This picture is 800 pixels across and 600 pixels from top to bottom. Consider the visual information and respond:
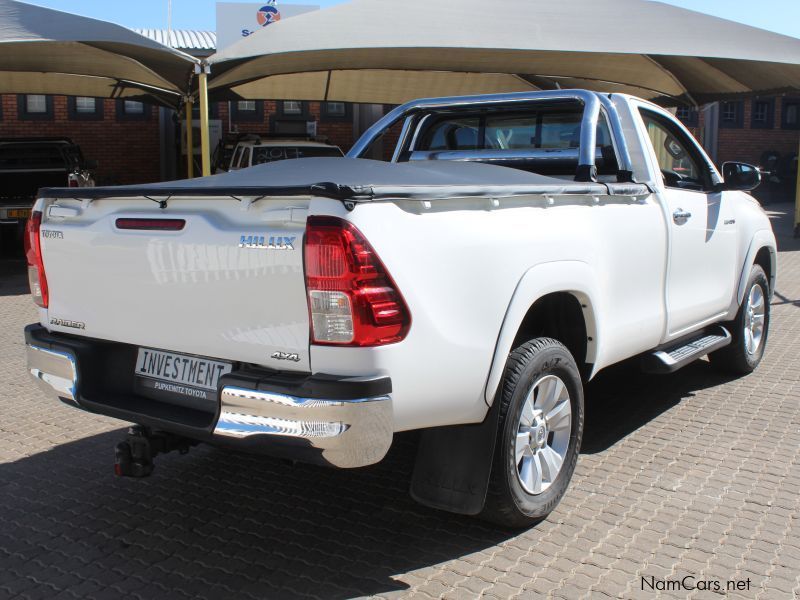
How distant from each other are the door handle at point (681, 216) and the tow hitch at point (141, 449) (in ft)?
9.53

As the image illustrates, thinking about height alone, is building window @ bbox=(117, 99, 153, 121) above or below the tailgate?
above

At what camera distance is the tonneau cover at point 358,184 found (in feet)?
9.57

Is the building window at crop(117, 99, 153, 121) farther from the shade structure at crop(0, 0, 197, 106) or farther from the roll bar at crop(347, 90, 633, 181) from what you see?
the roll bar at crop(347, 90, 633, 181)

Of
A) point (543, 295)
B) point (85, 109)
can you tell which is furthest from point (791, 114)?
point (543, 295)

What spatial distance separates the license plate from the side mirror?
3677 millimetres

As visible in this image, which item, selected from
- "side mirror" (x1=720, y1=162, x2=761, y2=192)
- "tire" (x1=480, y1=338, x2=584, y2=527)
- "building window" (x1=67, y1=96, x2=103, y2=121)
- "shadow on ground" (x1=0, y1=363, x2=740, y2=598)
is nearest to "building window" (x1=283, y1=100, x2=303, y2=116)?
"building window" (x1=67, y1=96, x2=103, y2=121)

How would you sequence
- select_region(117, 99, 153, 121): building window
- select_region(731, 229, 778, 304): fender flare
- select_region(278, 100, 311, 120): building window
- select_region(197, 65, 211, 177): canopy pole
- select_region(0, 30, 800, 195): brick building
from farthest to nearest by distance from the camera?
select_region(278, 100, 311, 120): building window
select_region(117, 99, 153, 121): building window
select_region(0, 30, 800, 195): brick building
select_region(197, 65, 211, 177): canopy pole
select_region(731, 229, 778, 304): fender flare

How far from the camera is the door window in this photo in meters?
5.26

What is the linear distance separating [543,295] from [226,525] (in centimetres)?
174

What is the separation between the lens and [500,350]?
3.32 meters

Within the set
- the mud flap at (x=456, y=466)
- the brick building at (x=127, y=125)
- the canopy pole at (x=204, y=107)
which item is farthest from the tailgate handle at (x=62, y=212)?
the brick building at (x=127, y=125)

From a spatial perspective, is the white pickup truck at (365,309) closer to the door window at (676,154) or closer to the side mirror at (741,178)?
Result: the door window at (676,154)

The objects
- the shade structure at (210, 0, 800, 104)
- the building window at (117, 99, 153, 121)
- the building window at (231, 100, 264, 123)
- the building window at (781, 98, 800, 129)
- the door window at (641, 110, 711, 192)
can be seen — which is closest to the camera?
the door window at (641, 110, 711, 192)

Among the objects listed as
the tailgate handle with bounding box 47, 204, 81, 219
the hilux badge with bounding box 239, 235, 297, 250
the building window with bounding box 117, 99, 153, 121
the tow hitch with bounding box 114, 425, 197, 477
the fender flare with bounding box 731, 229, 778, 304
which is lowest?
the tow hitch with bounding box 114, 425, 197, 477
